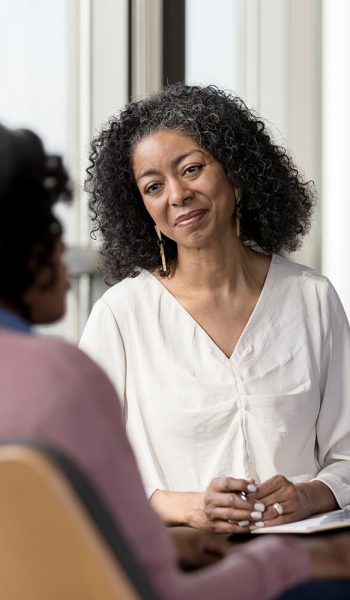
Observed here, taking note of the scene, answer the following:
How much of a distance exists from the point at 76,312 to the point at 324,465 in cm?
162

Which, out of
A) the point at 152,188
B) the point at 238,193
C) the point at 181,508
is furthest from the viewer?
the point at 238,193

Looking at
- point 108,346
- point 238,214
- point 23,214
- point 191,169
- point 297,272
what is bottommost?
point 108,346

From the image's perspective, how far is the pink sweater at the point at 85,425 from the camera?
119 cm

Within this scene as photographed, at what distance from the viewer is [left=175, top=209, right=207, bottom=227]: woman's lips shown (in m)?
2.80

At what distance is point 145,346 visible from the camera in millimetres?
2855

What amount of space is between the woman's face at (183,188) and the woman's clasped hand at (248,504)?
2.05 feet

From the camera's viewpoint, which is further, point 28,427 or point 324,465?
point 324,465

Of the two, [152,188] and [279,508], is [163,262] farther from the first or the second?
[279,508]

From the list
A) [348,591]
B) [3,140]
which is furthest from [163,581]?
[3,140]

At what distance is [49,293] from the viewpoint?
1.41 metres

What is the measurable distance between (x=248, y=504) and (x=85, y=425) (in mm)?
1336

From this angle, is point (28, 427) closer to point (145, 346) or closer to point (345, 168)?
point (145, 346)

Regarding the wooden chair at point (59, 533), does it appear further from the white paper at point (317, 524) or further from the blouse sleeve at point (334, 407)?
the blouse sleeve at point (334, 407)

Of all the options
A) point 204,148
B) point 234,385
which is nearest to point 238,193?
point 204,148
